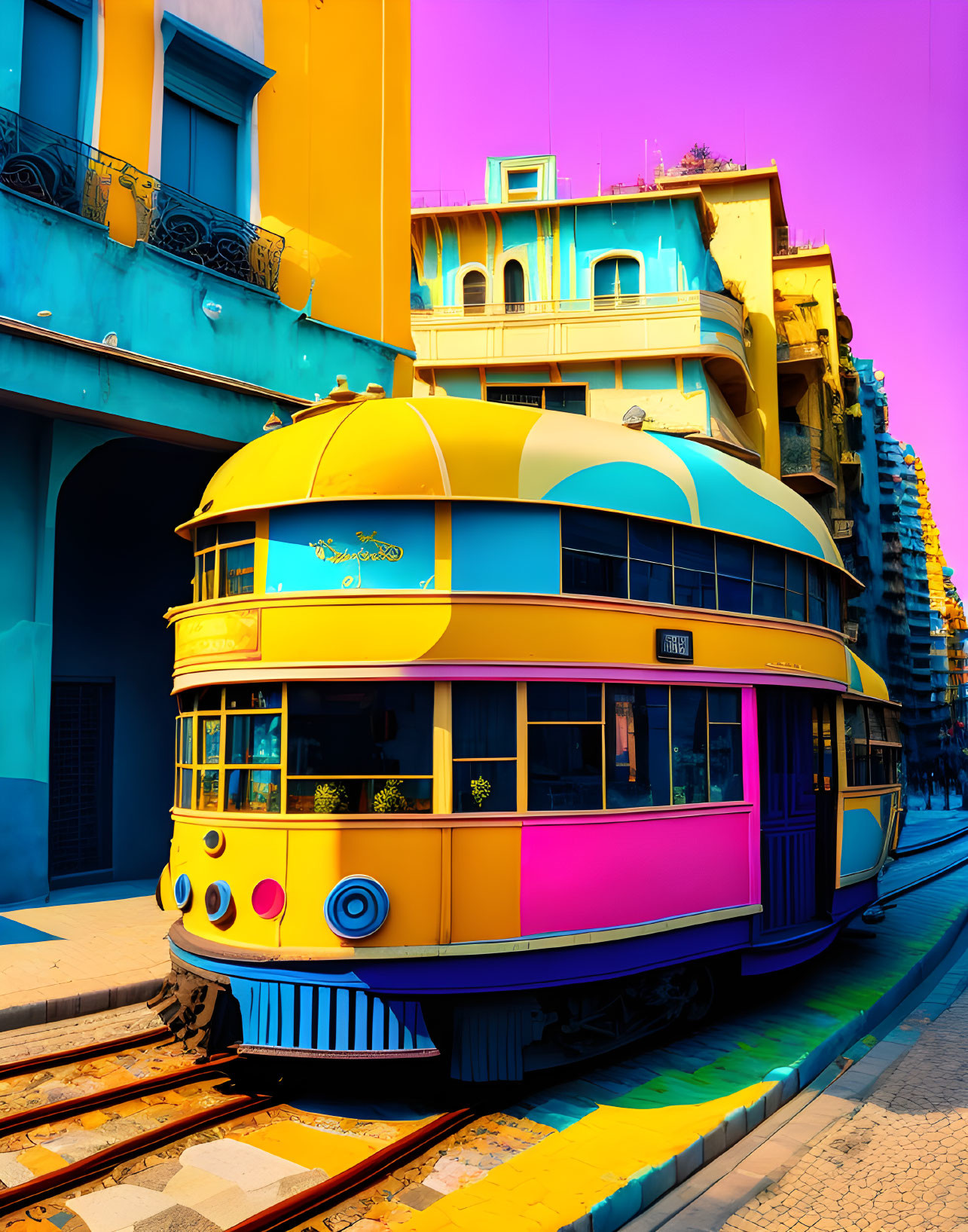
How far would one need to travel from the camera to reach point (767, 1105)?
290 inches

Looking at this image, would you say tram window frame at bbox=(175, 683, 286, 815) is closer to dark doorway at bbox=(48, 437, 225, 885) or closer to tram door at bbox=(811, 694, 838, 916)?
tram door at bbox=(811, 694, 838, 916)

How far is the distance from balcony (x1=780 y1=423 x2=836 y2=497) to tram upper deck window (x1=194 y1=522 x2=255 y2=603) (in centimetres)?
2609

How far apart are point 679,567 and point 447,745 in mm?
2929

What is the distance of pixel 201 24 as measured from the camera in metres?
14.8

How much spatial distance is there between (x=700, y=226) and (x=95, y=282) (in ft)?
60.9

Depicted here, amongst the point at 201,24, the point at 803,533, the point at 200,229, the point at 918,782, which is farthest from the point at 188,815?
the point at 918,782

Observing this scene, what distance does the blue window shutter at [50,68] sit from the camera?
12961mm

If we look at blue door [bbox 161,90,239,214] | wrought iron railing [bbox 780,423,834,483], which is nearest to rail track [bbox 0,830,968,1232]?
blue door [bbox 161,90,239,214]

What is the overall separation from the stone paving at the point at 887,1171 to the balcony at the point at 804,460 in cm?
2565

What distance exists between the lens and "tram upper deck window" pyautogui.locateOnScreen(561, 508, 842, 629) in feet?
26.5

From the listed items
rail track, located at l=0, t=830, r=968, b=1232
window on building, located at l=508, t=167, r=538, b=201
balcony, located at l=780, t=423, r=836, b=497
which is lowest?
rail track, located at l=0, t=830, r=968, b=1232

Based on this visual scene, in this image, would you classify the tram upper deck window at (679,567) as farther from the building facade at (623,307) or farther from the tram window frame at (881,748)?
the building facade at (623,307)

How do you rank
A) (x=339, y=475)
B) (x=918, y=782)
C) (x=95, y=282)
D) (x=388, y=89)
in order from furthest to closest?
1. (x=918, y=782)
2. (x=388, y=89)
3. (x=95, y=282)
4. (x=339, y=475)

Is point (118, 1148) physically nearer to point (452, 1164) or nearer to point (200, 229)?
point (452, 1164)
